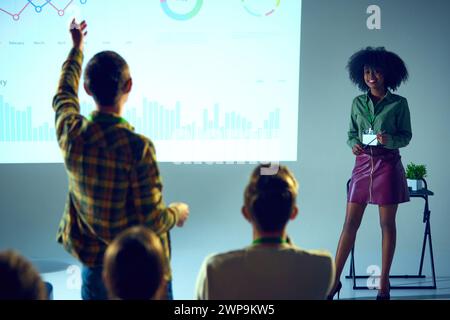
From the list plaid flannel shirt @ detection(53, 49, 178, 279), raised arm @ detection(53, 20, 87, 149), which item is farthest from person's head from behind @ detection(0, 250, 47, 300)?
raised arm @ detection(53, 20, 87, 149)

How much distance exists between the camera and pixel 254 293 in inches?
72.2

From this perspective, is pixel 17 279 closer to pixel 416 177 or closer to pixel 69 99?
pixel 69 99

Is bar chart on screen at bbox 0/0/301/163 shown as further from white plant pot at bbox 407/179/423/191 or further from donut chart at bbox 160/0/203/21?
white plant pot at bbox 407/179/423/191

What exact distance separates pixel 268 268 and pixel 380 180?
1.81m

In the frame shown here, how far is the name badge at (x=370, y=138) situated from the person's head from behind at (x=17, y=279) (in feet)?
7.59

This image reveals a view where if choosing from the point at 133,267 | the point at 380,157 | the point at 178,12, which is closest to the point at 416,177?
the point at 380,157

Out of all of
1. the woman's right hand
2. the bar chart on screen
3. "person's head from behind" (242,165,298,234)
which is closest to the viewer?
"person's head from behind" (242,165,298,234)

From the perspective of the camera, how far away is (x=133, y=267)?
176 centimetres

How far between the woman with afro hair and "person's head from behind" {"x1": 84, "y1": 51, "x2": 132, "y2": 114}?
1812mm

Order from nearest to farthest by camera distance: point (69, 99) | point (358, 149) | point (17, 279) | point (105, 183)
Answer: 1. point (17, 279)
2. point (105, 183)
3. point (69, 99)
4. point (358, 149)

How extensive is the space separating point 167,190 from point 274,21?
1426 millimetres

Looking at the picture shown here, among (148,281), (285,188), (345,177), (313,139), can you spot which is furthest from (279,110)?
(148,281)

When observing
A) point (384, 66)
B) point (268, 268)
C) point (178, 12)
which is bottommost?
point (268, 268)

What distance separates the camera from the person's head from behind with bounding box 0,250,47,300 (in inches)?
62.4
